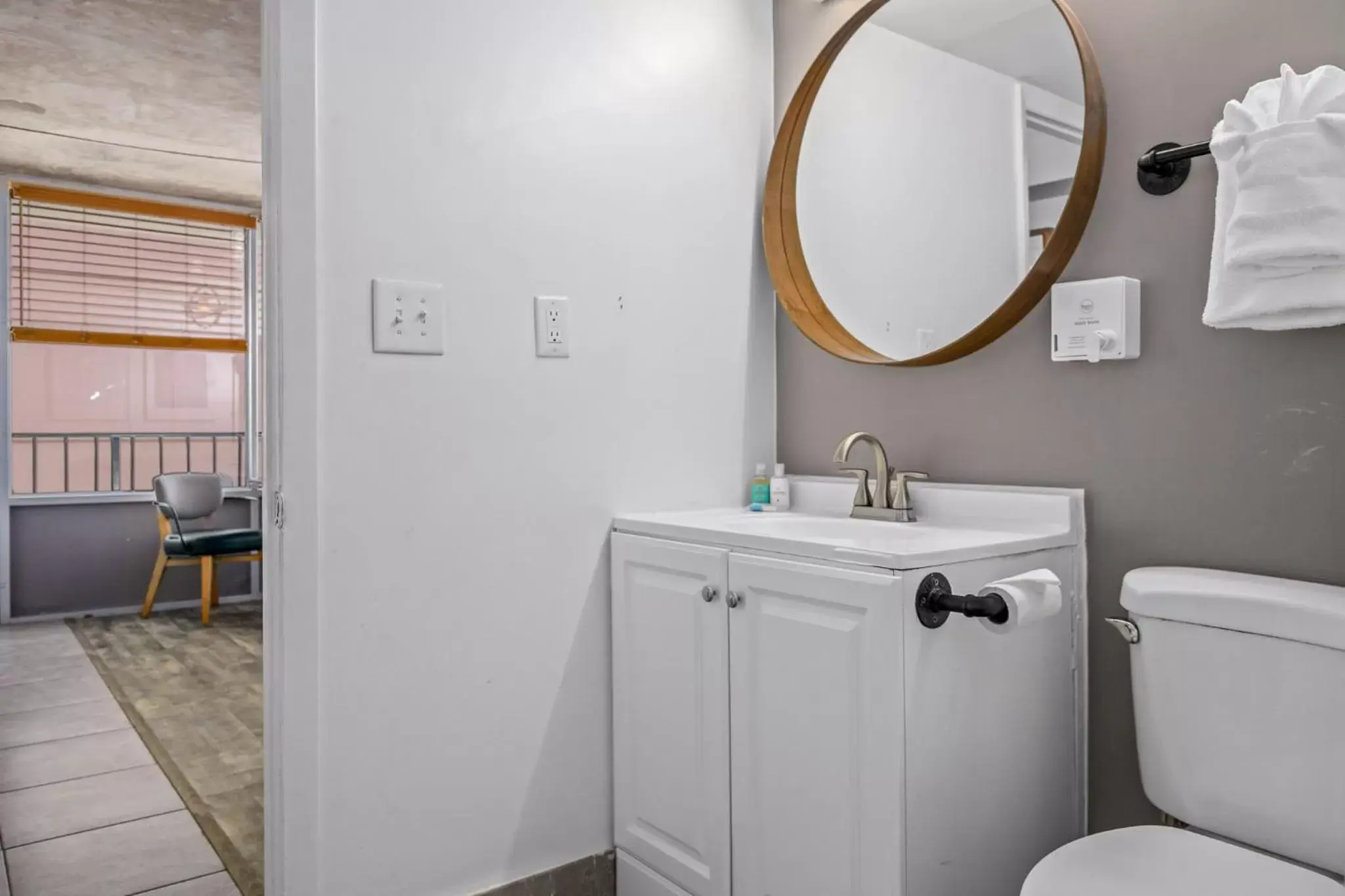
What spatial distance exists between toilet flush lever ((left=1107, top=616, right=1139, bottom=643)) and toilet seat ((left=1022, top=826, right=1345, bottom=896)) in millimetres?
251

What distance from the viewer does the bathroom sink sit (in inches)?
48.5

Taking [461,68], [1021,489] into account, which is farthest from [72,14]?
[1021,489]

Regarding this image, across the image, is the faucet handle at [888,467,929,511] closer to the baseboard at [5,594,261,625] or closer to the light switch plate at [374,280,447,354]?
the light switch plate at [374,280,447,354]

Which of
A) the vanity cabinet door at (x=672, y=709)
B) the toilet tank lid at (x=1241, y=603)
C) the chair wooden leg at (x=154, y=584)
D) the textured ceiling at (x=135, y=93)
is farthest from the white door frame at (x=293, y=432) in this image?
the chair wooden leg at (x=154, y=584)

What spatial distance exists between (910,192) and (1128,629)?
891 millimetres

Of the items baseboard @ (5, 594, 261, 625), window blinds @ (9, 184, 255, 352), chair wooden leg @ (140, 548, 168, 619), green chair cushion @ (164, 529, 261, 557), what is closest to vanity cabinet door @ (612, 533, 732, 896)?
green chair cushion @ (164, 529, 261, 557)

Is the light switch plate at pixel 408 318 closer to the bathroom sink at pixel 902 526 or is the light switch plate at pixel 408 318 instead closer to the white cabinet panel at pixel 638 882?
the bathroom sink at pixel 902 526

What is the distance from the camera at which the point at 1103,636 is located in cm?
141

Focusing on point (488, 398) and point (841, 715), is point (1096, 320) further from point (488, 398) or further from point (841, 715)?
point (488, 398)

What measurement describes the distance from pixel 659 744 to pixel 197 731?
189 cm

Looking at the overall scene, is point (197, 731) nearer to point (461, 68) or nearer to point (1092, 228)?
point (461, 68)

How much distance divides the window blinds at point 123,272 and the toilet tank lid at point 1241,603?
488 centimetres

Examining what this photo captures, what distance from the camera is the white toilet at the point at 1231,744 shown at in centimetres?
104

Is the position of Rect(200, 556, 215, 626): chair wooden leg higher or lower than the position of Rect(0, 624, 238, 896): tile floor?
higher
